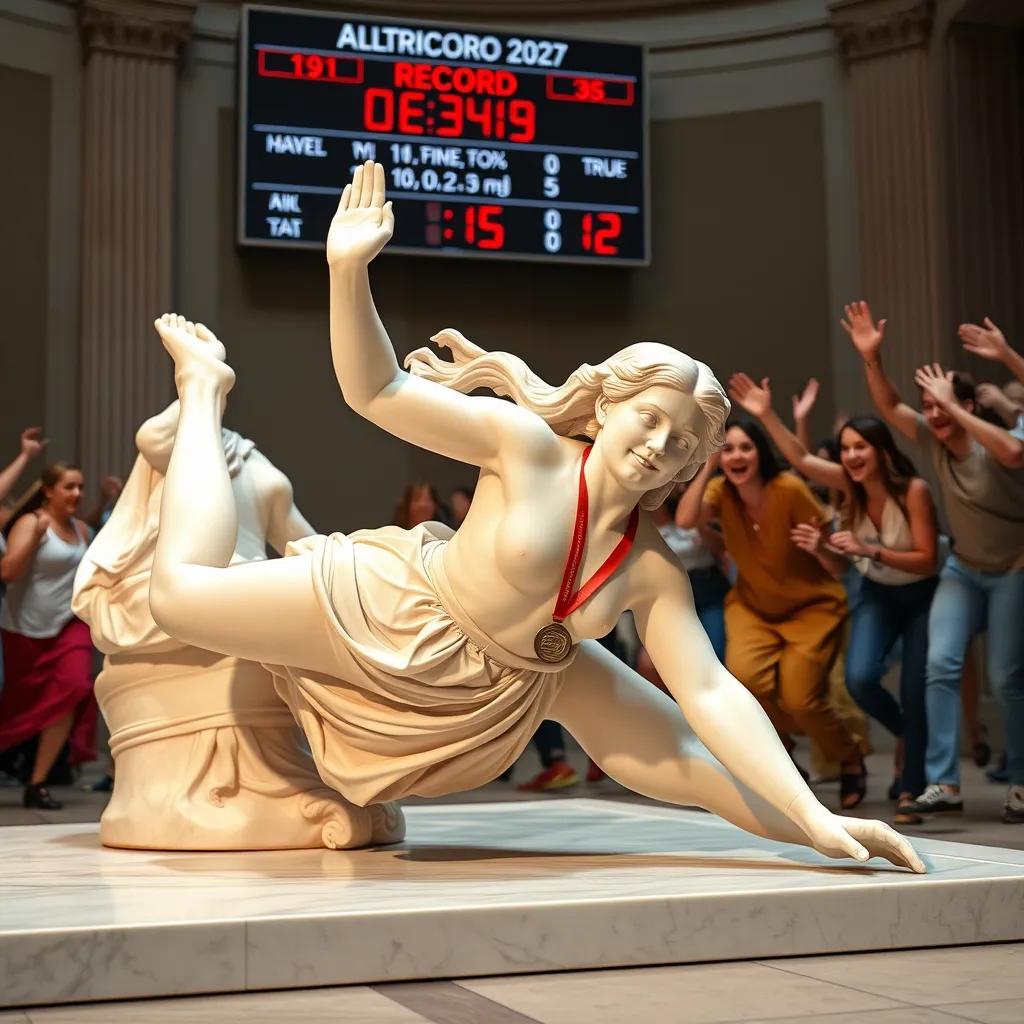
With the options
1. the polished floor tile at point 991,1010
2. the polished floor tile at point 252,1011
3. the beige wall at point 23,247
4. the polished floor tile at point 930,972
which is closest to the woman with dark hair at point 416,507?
the beige wall at point 23,247

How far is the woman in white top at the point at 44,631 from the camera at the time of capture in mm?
7137

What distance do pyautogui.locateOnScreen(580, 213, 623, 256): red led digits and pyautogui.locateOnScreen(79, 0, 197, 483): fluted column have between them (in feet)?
10.1

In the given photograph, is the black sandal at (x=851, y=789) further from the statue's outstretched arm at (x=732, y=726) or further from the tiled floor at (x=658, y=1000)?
the tiled floor at (x=658, y=1000)

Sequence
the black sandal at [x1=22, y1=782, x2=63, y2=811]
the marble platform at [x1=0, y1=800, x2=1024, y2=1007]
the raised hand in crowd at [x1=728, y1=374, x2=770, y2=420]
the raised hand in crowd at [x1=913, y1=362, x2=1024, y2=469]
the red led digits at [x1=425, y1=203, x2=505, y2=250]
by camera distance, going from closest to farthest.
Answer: the marble platform at [x1=0, y1=800, x2=1024, y2=1007] → the raised hand in crowd at [x1=913, y1=362, x2=1024, y2=469] → the raised hand in crowd at [x1=728, y1=374, x2=770, y2=420] → the black sandal at [x1=22, y1=782, x2=63, y2=811] → the red led digits at [x1=425, y1=203, x2=505, y2=250]

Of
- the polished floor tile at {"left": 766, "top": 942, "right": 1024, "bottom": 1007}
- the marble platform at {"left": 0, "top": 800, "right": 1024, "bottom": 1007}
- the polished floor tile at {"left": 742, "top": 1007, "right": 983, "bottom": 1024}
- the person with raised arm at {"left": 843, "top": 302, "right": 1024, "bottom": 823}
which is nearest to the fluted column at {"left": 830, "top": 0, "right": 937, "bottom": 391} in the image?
the person with raised arm at {"left": 843, "top": 302, "right": 1024, "bottom": 823}

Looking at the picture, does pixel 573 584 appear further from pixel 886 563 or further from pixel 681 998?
pixel 886 563

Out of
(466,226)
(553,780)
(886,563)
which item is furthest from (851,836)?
(466,226)

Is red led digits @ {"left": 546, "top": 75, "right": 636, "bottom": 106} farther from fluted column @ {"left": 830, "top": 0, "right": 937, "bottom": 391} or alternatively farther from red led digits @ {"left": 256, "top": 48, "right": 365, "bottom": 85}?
fluted column @ {"left": 830, "top": 0, "right": 937, "bottom": 391}

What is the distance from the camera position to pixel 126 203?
1102 cm

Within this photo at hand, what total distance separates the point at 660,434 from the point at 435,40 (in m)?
8.30

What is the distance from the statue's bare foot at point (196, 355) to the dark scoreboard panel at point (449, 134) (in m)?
6.69

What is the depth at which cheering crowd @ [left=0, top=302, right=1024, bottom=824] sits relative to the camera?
577cm

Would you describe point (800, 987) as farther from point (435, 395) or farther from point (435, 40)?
point (435, 40)

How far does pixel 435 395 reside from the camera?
12.0 feet
